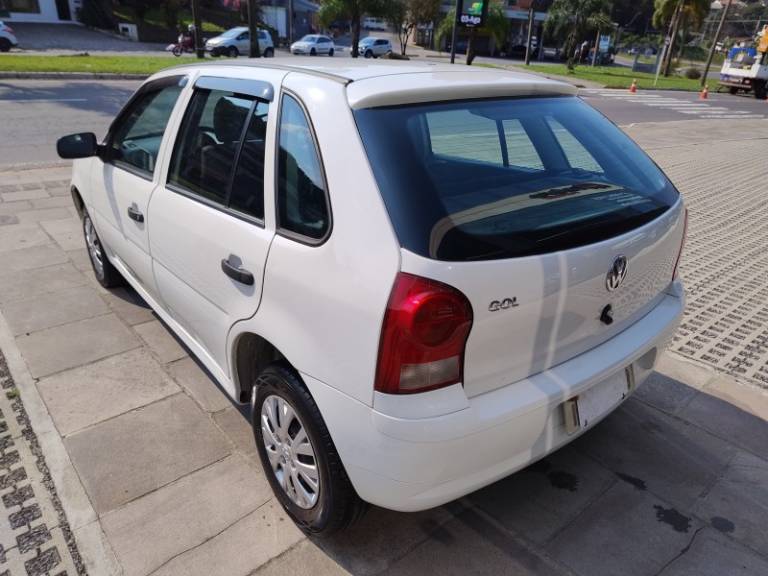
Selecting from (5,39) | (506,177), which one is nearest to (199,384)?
(506,177)

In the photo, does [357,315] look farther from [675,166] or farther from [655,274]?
[675,166]

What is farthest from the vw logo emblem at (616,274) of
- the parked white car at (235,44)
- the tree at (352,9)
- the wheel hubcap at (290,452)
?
the tree at (352,9)

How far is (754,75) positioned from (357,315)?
39283 millimetres

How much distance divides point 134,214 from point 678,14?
50.3 m

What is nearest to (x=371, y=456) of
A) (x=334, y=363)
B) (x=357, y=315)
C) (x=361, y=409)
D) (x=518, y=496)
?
(x=361, y=409)

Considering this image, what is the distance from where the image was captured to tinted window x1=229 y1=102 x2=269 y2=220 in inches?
87.2

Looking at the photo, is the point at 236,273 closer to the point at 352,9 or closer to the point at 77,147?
the point at 77,147

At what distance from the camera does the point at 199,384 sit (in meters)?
3.28

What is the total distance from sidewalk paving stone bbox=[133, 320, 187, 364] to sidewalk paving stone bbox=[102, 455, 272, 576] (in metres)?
1.12

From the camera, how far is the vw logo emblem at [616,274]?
2043 mm

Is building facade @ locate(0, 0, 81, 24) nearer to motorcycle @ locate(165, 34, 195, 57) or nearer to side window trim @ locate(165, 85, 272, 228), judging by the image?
motorcycle @ locate(165, 34, 195, 57)

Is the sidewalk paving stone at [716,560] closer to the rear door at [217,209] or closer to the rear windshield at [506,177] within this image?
the rear windshield at [506,177]

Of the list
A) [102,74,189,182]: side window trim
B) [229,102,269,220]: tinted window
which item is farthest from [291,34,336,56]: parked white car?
[229,102,269,220]: tinted window

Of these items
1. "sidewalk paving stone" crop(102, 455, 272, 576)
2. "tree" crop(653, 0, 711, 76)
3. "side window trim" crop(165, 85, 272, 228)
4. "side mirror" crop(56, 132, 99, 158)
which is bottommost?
"sidewalk paving stone" crop(102, 455, 272, 576)
